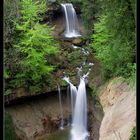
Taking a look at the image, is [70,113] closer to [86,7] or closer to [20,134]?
[20,134]

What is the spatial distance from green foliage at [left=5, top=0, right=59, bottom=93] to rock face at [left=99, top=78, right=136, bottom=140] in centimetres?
693

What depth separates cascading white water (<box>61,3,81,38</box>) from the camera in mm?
30423

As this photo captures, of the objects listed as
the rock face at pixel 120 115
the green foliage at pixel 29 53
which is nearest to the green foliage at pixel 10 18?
the green foliage at pixel 29 53

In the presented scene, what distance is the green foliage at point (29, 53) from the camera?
68.7 ft

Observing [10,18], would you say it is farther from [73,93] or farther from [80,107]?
[80,107]

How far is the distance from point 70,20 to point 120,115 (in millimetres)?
20119

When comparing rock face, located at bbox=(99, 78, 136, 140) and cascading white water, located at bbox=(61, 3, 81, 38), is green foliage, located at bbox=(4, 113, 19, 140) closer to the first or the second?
rock face, located at bbox=(99, 78, 136, 140)

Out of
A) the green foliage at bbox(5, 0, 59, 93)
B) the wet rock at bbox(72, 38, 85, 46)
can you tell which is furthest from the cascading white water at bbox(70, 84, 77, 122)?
the wet rock at bbox(72, 38, 85, 46)

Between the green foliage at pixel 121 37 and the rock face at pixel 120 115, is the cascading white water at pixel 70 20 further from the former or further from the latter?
the rock face at pixel 120 115

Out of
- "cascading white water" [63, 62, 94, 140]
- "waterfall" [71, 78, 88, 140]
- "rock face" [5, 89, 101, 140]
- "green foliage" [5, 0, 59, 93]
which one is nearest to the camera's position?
"rock face" [5, 89, 101, 140]

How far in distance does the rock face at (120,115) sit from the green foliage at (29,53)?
693 cm

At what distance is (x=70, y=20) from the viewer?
31.0 meters

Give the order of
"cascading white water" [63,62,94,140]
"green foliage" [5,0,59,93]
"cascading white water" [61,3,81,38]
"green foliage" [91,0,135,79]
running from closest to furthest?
"green foliage" [91,0,135,79]
"green foliage" [5,0,59,93]
"cascading white water" [63,62,94,140]
"cascading white water" [61,3,81,38]

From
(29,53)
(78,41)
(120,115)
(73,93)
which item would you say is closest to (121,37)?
(120,115)
